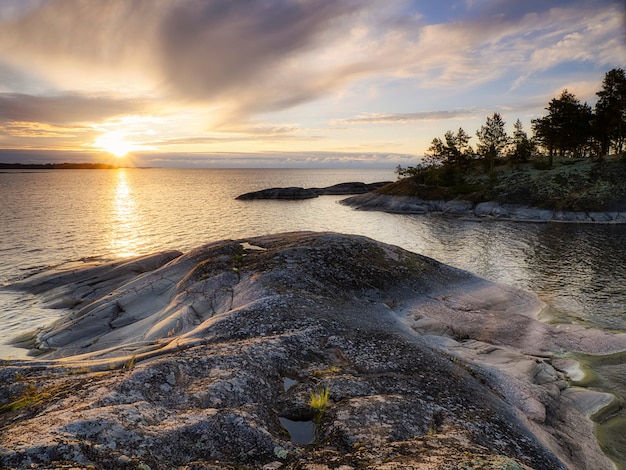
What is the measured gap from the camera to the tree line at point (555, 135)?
276ft

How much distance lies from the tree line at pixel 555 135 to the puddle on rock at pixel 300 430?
100500 millimetres

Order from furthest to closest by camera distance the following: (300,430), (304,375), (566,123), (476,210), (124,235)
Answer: (566,123)
(476,210)
(124,235)
(304,375)
(300,430)

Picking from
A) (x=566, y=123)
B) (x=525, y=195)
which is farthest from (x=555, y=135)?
(x=525, y=195)

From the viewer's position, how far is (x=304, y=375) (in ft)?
41.8

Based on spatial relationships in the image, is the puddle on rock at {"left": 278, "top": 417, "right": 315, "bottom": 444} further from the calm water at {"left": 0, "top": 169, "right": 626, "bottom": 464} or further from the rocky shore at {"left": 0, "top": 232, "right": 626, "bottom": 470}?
the calm water at {"left": 0, "top": 169, "right": 626, "bottom": 464}

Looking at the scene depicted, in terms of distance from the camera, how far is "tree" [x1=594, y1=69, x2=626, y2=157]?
270 feet

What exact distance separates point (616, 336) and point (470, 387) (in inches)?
522

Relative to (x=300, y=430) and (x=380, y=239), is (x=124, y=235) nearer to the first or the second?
(x=380, y=239)

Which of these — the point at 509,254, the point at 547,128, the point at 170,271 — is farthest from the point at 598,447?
the point at 547,128

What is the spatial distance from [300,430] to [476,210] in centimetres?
8100

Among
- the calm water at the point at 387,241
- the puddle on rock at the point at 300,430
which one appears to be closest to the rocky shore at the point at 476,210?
the calm water at the point at 387,241

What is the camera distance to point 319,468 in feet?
25.1

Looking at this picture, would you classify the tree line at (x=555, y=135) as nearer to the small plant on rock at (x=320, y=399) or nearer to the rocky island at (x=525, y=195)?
the rocky island at (x=525, y=195)

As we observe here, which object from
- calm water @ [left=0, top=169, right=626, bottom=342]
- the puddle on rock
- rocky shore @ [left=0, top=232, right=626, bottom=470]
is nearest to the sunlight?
calm water @ [left=0, top=169, right=626, bottom=342]
